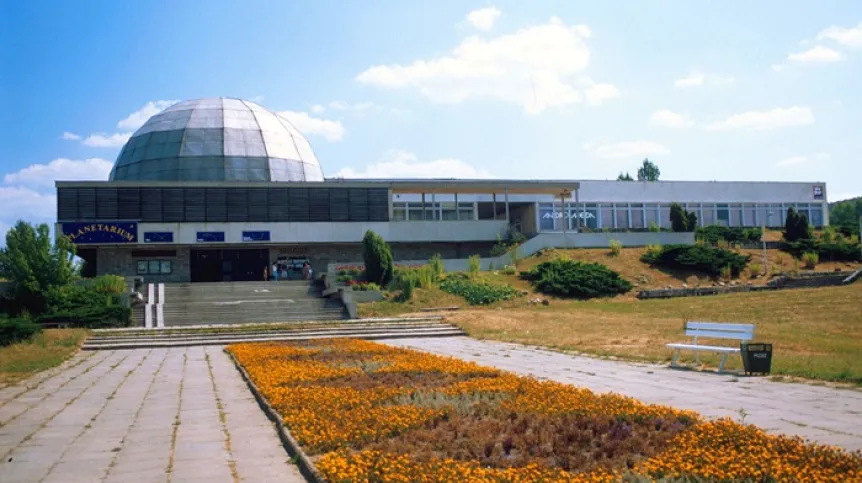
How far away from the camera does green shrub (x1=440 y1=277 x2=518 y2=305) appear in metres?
31.1

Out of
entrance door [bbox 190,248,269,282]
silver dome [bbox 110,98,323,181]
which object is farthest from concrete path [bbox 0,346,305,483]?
silver dome [bbox 110,98,323,181]

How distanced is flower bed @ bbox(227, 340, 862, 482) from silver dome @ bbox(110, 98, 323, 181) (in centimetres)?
3949

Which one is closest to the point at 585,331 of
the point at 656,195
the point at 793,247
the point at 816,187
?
the point at 793,247

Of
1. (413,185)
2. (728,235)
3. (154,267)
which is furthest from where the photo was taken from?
(728,235)

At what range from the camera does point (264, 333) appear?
2292 centimetres

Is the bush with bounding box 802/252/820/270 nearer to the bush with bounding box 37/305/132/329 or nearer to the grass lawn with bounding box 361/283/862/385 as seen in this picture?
the grass lawn with bounding box 361/283/862/385

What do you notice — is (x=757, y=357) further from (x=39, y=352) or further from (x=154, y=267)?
(x=154, y=267)

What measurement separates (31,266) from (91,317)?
14.8 feet

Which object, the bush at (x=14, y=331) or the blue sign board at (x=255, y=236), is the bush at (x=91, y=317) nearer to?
the bush at (x=14, y=331)

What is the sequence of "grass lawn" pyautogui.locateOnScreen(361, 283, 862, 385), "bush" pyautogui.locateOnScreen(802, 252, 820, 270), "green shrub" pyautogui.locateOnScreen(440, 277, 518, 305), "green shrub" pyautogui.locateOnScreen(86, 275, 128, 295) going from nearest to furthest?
1. "grass lawn" pyautogui.locateOnScreen(361, 283, 862, 385)
2. "green shrub" pyautogui.locateOnScreen(86, 275, 128, 295)
3. "green shrub" pyautogui.locateOnScreen(440, 277, 518, 305)
4. "bush" pyautogui.locateOnScreen(802, 252, 820, 270)

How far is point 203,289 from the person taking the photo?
35.4 metres

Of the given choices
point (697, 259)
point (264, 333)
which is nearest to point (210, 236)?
point (264, 333)

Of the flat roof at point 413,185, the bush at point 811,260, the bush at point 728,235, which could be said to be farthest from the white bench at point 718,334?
the bush at point 728,235

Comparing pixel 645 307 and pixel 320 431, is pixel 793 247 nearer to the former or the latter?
pixel 645 307
